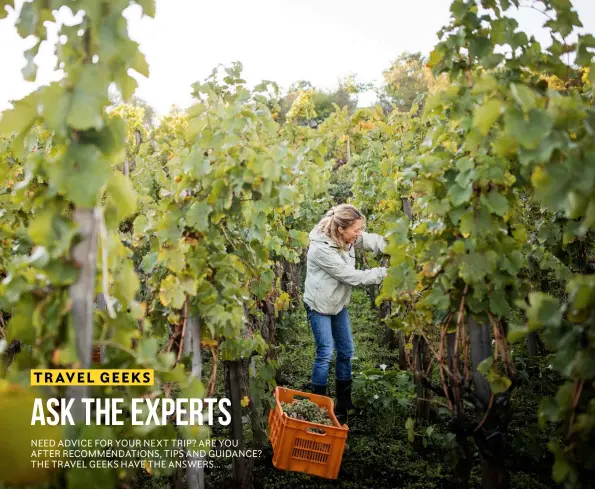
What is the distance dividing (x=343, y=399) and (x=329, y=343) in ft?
1.67

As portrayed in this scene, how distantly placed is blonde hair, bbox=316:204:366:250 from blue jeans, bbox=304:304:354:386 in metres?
0.57

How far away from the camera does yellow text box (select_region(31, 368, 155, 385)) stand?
1260mm

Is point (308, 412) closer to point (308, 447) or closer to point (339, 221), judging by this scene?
point (308, 447)

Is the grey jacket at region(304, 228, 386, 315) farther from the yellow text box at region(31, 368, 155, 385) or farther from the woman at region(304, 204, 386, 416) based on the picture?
the yellow text box at region(31, 368, 155, 385)

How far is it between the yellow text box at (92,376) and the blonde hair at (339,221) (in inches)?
89.4

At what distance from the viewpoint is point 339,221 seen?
3.54 metres

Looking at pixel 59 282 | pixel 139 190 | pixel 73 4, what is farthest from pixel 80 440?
pixel 139 190

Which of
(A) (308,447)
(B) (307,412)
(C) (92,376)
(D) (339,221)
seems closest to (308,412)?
(B) (307,412)

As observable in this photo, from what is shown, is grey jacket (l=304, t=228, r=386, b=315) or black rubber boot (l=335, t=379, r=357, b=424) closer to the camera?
grey jacket (l=304, t=228, r=386, b=315)

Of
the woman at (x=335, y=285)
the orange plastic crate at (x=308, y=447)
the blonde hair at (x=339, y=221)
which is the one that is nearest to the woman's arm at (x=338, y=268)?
the woman at (x=335, y=285)

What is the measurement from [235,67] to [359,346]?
3815 mm

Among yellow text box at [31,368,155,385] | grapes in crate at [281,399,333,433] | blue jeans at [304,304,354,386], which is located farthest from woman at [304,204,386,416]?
yellow text box at [31,368,155,385]

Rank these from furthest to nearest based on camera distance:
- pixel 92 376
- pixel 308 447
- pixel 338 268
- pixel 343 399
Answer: pixel 343 399
pixel 338 268
pixel 308 447
pixel 92 376

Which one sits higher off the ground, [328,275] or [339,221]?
[339,221]
